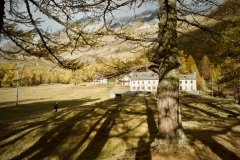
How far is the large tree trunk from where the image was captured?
9.67m

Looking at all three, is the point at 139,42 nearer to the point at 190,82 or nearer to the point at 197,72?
the point at 190,82

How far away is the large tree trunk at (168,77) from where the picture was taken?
9.67 metres

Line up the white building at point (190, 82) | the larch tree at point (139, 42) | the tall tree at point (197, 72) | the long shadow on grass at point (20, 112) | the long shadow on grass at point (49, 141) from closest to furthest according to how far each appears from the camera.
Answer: the larch tree at point (139, 42), the long shadow on grass at point (49, 141), the long shadow on grass at point (20, 112), the white building at point (190, 82), the tall tree at point (197, 72)

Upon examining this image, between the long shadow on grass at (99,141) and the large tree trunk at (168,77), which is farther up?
the large tree trunk at (168,77)

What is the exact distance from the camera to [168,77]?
9773 millimetres

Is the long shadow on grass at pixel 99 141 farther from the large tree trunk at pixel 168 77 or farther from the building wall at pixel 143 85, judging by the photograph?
the building wall at pixel 143 85

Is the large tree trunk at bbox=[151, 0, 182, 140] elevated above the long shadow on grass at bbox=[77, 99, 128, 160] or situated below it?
above

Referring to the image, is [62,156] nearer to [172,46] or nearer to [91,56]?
[91,56]

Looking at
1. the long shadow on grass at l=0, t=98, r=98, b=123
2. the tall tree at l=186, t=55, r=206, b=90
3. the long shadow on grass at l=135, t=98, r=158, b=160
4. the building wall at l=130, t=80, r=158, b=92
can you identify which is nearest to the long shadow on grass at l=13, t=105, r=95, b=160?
the long shadow on grass at l=135, t=98, r=158, b=160

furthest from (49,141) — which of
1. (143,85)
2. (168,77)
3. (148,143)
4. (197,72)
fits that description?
(197,72)

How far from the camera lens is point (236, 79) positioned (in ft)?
97.5

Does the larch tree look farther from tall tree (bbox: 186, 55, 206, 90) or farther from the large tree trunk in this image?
tall tree (bbox: 186, 55, 206, 90)

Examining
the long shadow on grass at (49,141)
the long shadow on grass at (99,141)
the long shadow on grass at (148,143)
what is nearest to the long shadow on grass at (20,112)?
the long shadow on grass at (49,141)

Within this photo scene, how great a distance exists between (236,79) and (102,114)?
13987mm
